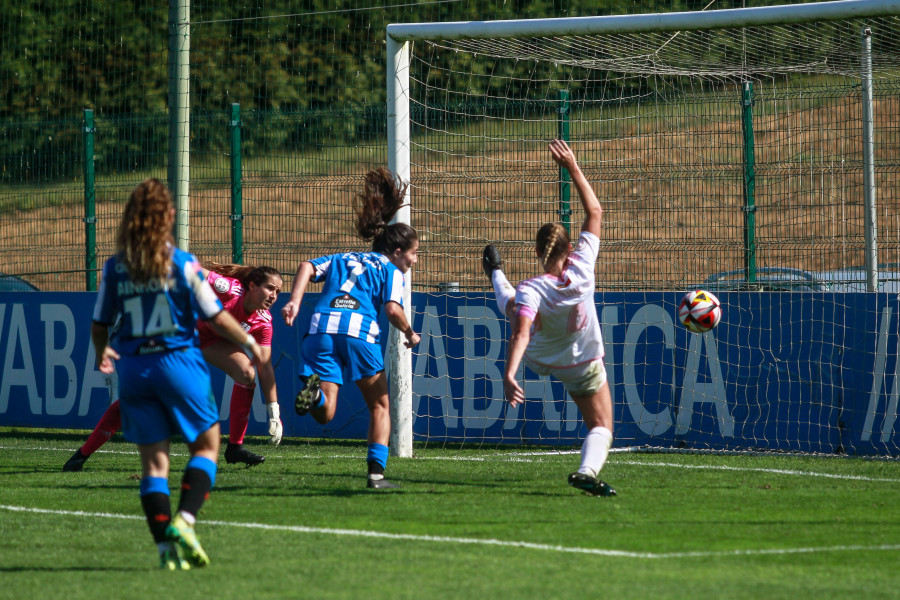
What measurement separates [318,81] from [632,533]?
38.5ft

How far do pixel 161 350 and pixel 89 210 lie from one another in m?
8.81

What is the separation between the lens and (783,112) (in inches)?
501

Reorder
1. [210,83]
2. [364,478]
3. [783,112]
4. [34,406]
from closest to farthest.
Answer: [364,478], [783,112], [34,406], [210,83]

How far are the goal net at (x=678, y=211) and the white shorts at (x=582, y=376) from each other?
2762 mm

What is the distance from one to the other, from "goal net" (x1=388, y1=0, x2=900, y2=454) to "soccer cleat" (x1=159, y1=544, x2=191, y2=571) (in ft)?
16.5

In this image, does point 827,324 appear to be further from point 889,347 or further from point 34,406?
point 34,406

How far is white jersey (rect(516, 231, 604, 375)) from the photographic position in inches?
328

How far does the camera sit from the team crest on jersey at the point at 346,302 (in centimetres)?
884

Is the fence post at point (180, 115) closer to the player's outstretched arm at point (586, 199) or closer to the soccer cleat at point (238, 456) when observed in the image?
the soccer cleat at point (238, 456)

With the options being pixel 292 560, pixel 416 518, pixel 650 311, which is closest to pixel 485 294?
pixel 650 311

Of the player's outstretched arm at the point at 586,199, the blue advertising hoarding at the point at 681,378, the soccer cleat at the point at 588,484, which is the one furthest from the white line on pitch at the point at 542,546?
the blue advertising hoarding at the point at 681,378

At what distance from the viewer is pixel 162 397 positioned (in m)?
6.16

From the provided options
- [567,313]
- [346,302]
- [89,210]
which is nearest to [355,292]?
[346,302]

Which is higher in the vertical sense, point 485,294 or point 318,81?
point 318,81
